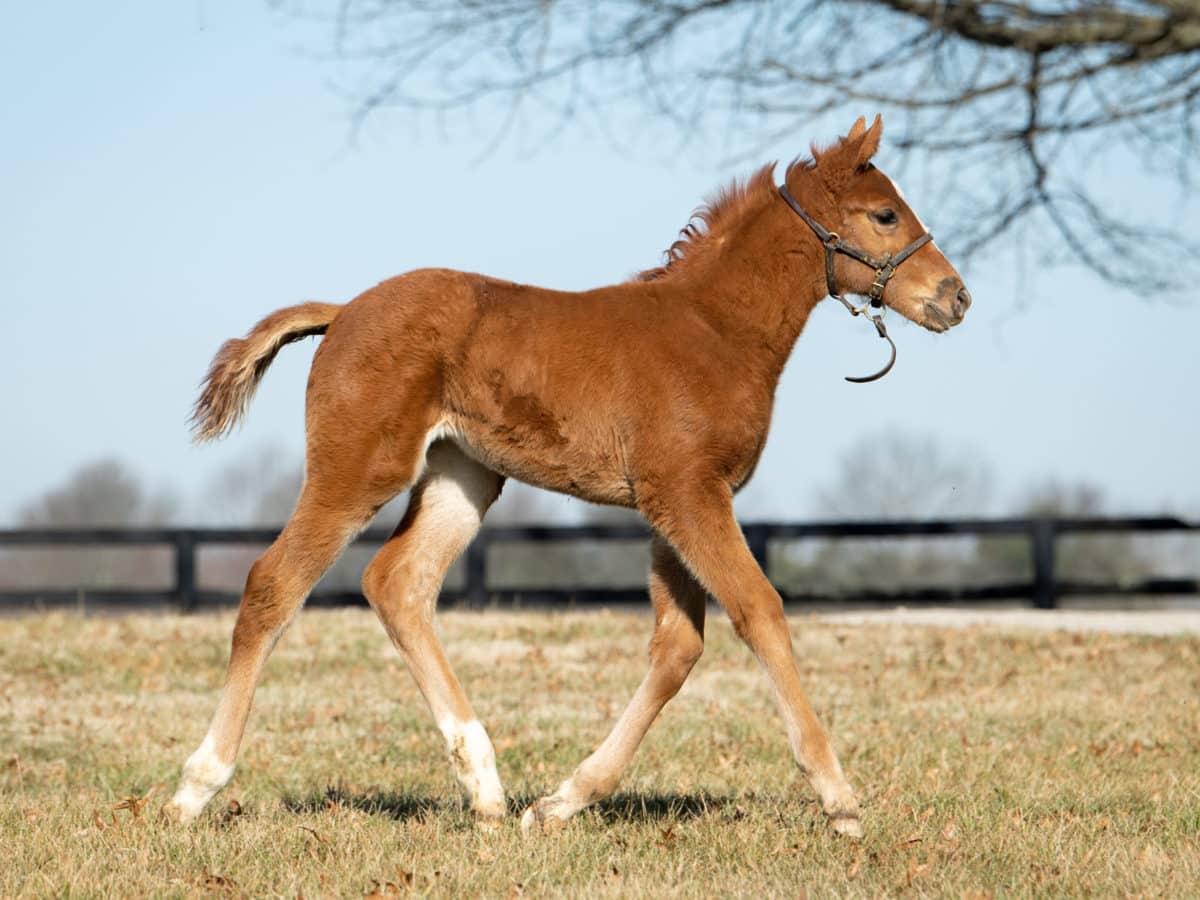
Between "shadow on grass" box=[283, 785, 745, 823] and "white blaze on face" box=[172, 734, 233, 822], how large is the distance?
516mm

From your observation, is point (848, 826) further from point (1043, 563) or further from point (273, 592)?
point (1043, 563)

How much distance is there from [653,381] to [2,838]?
2740 mm

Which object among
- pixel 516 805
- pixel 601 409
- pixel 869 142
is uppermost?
pixel 869 142

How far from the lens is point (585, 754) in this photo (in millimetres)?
7324

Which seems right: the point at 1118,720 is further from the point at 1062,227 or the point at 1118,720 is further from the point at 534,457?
the point at 1062,227

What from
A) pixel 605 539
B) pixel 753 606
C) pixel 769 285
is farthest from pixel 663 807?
pixel 605 539

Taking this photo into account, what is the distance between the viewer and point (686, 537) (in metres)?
4.84

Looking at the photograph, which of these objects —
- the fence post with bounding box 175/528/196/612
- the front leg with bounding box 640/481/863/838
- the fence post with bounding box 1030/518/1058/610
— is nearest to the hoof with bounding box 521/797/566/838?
the front leg with bounding box 640/481/863/838

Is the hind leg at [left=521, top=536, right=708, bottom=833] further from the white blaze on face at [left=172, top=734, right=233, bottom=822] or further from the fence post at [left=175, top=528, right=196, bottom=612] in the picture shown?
the fence post at [left=175, top=528, right=196, bottom=612]

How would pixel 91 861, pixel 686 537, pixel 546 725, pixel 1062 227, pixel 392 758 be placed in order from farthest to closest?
pixel 1062 227, pixel 546 725, pixel 392 758, pixel 686 537, pixel 91 861

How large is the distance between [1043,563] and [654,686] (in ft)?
43.3

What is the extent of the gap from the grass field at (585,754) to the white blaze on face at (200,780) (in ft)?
0.33

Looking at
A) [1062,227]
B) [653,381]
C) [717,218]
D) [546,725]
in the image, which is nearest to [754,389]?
[653,381]

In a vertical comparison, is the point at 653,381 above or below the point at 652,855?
above
